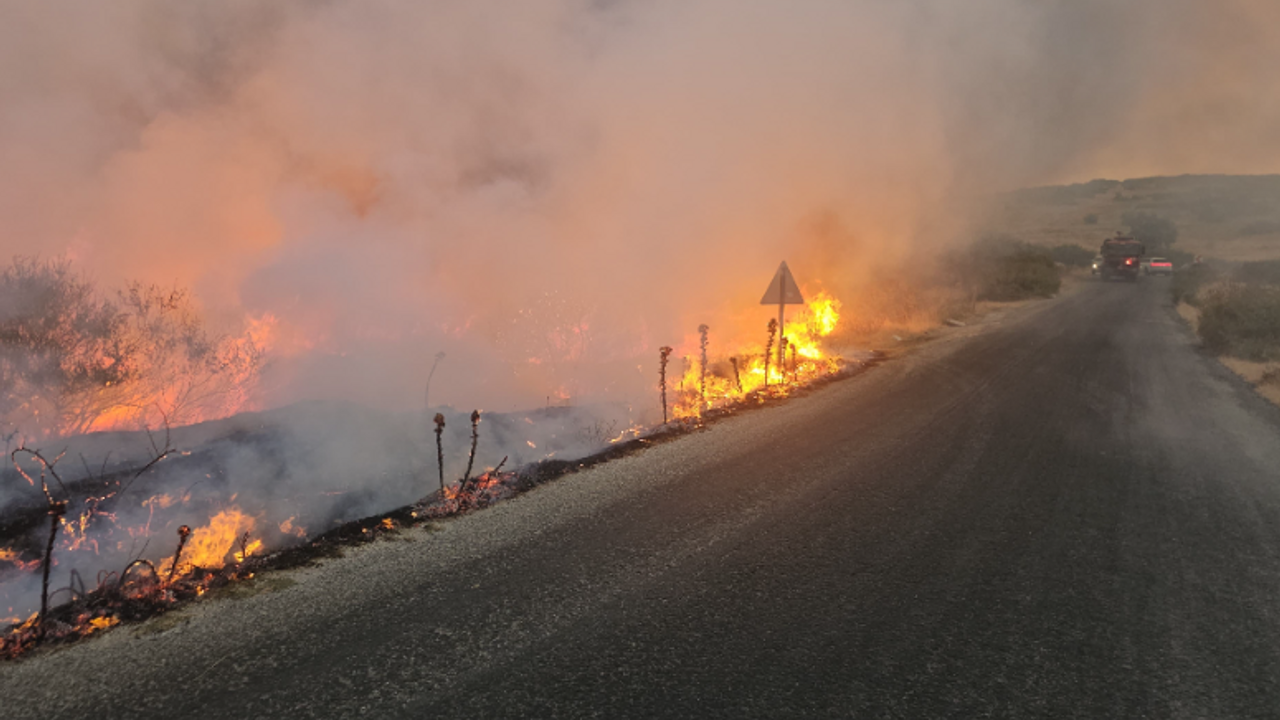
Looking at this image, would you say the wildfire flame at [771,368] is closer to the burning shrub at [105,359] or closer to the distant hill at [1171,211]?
the burning shrub at [105,359]

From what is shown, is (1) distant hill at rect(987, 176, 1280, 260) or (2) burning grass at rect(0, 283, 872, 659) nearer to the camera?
(2) burning grass at rect(0, 283, 872, 659)

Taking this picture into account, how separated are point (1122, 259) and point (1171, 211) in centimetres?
7783

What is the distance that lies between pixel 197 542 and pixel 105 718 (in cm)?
339

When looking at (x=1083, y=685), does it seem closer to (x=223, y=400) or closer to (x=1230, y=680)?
(x=1230, y=680)

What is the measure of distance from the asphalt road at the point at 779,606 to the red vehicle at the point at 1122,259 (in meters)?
39.5

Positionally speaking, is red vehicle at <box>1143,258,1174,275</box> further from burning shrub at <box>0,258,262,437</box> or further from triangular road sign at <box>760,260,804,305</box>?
burning shrub at <box>0,258,262,437</box>

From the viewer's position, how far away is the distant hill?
213 ft

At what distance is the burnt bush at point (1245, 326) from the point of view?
13273 mm

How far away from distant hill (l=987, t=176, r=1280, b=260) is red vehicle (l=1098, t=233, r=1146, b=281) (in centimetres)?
2075

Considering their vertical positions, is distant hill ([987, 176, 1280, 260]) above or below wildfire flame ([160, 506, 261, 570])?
above

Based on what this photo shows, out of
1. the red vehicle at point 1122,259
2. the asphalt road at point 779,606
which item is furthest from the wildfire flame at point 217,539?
the red vehicle at point 1122,259

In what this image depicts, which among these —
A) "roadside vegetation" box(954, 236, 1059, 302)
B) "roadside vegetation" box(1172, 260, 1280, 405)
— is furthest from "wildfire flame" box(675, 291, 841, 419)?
"roadside vegetation" box(954, 236, 1059, 302)

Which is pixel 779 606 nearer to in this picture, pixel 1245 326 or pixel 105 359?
pixel 105 359

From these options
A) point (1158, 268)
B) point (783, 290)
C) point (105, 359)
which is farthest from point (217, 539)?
point (1158, 268)
